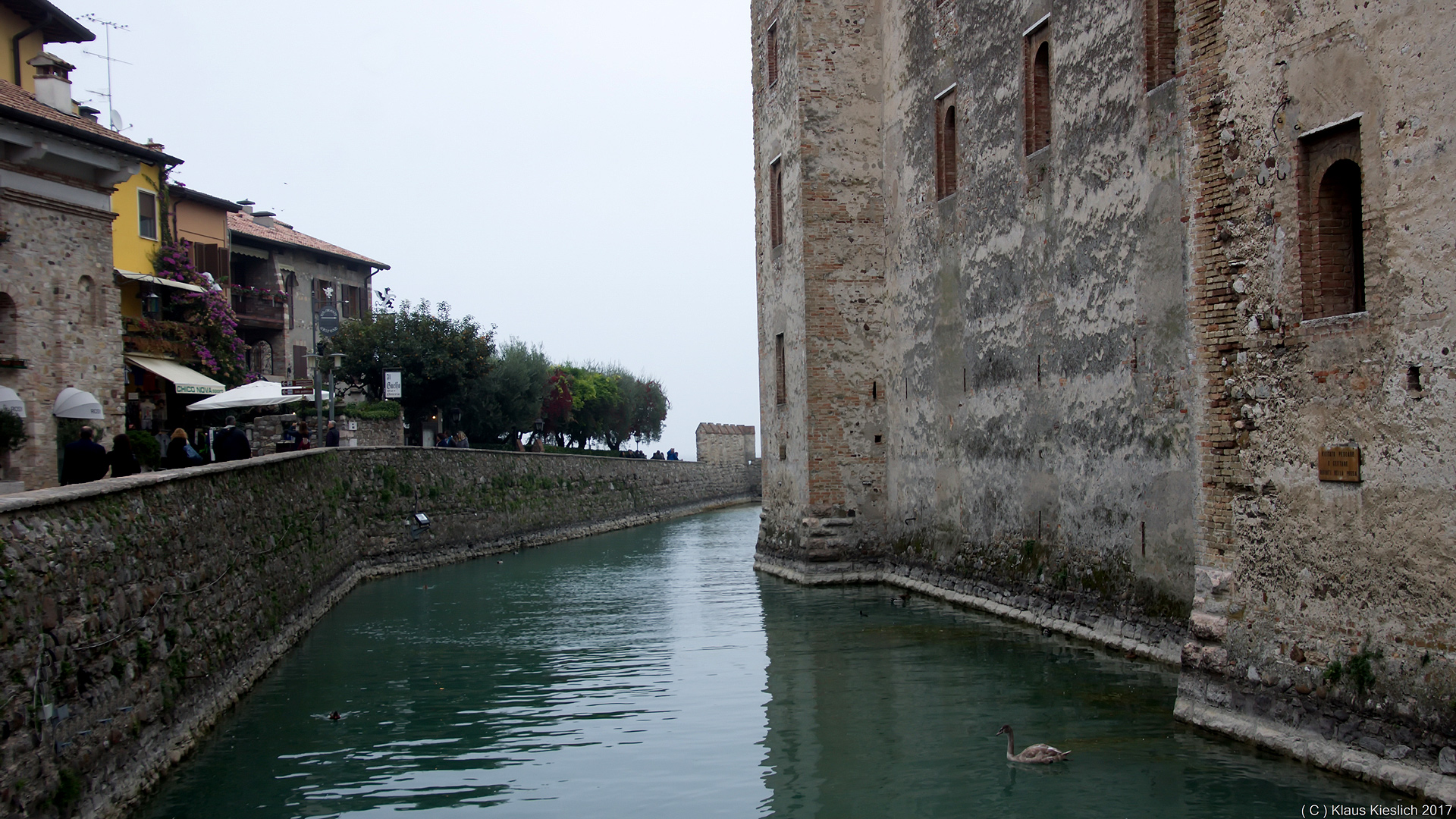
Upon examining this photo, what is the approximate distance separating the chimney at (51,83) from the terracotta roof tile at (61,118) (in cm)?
38

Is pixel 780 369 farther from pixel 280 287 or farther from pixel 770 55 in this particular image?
pixel 280 287

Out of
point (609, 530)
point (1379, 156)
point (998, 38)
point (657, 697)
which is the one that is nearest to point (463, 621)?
point (657, 697)

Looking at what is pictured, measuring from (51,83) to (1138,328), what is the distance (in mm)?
19462

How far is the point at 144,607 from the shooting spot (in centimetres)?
885

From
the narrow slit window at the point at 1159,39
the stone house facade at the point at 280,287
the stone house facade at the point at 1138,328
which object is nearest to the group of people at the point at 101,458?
the stone house facade at the point at 1138,328

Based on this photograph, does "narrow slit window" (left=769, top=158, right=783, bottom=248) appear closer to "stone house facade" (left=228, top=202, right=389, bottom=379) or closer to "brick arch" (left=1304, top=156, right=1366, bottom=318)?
"brick arch" (left=1304, top=156, right=1366, bottom=318)

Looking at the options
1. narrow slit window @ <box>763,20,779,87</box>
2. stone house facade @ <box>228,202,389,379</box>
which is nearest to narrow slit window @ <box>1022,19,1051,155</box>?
narrow slit window @ <box>763,20,779,87</box>

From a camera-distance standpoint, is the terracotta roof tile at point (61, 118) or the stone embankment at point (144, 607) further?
the terracotta roof tile at point (61, 118)

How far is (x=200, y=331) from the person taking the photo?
28578 millimetres

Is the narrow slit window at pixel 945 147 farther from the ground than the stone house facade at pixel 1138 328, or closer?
farther from the ground

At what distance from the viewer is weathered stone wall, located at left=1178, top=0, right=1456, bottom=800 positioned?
23.3 ft

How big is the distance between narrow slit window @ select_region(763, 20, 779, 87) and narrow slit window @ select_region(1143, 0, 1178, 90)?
10307 millimetres

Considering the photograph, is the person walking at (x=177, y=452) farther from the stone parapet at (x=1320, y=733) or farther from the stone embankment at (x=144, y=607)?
the stone parapet at (x=1320, y=733)

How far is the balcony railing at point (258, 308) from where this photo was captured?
36000mm
